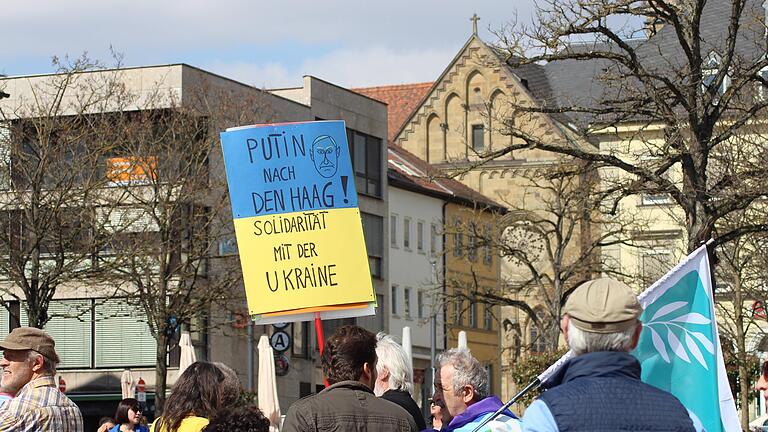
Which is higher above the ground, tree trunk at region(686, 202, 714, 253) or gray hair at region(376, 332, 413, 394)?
tree trunk at region(686, 202, 714, 253)

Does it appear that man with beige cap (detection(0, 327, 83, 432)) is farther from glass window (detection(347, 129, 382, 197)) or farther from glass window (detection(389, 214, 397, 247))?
glass window (detection(389, 214, 397, 247))

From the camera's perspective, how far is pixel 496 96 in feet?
263

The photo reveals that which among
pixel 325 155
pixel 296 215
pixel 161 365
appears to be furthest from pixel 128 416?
pixel 161 365

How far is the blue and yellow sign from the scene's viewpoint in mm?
10828

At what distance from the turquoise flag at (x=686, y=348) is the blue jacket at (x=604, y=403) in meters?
2.48

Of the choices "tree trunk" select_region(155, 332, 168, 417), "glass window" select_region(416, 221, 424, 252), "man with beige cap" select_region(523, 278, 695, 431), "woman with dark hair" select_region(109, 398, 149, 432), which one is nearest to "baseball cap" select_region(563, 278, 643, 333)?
"man with beige cap" select_region(523, 278, 695, 431)

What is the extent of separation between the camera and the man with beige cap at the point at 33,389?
7.56m

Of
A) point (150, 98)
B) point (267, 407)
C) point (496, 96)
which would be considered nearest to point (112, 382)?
point (150, 98)

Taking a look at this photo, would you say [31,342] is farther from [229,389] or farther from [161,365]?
[161,365]

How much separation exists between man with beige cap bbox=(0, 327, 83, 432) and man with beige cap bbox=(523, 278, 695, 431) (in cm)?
323

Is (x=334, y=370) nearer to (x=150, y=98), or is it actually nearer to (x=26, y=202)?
(x=26, y=202)

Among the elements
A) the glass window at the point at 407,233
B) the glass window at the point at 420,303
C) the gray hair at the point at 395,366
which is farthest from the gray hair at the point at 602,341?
the glass window at the point at 420,303

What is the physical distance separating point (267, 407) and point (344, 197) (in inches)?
447

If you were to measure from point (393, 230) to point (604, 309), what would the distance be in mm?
59087
